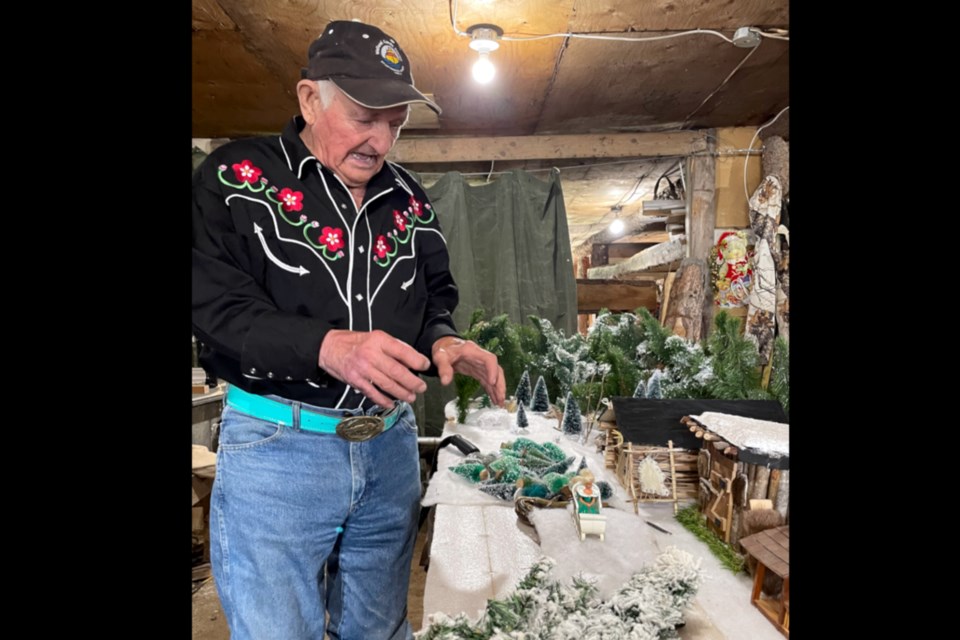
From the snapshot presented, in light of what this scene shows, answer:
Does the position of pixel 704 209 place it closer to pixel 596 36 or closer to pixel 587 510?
pixel 596 36

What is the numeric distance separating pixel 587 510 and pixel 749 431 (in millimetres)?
410

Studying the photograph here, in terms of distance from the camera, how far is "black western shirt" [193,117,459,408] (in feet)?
2.50

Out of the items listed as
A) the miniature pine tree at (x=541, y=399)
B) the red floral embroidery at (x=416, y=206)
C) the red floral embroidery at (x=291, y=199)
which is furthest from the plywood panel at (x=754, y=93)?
the red floral embroidery at (x=291, y=199)

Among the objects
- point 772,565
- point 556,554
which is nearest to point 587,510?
point 556,554

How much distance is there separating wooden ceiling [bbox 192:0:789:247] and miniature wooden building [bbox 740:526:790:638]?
74.1 inches

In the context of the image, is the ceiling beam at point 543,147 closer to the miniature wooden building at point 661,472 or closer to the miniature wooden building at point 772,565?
the miniature wooden building at point 661,472

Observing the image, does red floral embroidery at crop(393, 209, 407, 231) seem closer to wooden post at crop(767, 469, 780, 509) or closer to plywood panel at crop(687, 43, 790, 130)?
wooden post at crop(767, 469, 780, 509)

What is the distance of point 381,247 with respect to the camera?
94cm

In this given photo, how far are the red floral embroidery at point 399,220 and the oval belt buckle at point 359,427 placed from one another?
33cm

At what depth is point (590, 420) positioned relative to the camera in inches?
87.4
